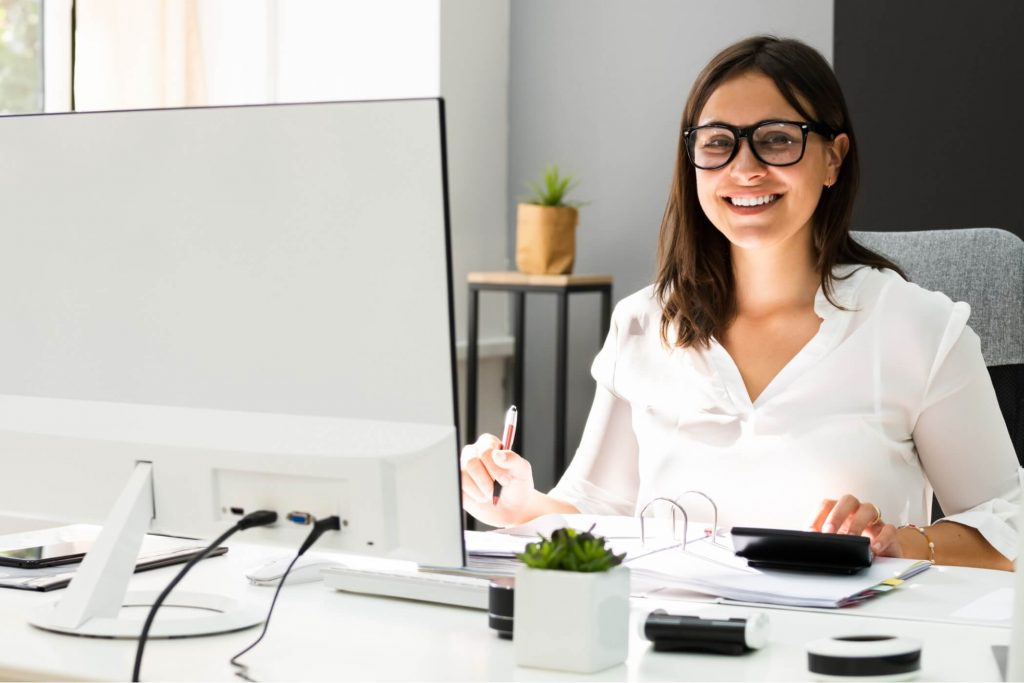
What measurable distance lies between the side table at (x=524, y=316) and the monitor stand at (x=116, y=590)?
2.41 meters

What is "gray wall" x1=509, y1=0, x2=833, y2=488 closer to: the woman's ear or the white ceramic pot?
the woman's ear

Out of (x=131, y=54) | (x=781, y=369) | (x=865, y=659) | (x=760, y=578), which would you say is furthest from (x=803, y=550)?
(x=131, y=54)

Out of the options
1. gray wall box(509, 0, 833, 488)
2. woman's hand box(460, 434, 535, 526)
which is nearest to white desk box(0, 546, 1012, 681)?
woman's hand box(460, 434, 535, 526)

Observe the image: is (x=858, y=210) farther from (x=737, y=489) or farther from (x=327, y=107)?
(x=327, y=107)

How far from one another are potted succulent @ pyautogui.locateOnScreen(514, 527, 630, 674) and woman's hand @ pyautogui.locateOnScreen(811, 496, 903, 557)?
508 millimetres

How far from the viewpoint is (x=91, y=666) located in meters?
0.93

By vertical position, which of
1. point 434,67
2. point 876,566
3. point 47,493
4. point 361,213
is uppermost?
point 434,67

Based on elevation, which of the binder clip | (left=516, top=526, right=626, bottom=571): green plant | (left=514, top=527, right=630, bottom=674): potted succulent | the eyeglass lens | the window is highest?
the window

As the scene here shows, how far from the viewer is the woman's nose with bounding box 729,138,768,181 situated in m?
1.70

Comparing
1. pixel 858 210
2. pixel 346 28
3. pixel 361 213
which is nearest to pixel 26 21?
pixel 346 28

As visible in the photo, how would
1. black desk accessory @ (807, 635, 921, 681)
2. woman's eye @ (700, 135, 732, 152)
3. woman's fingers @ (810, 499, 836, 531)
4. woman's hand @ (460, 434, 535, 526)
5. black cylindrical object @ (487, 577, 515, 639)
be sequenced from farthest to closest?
1. woman's eye @ (700, 135, 732, 152)
2. woman's hand @ (460, 434, 535, 526)
3. woman's fingers @ (810, 499, 836, 531)
4. black cylindrical object @ (487, 577, 515, 639)
5. black desk accessory @ (807, 635, 921, 681)

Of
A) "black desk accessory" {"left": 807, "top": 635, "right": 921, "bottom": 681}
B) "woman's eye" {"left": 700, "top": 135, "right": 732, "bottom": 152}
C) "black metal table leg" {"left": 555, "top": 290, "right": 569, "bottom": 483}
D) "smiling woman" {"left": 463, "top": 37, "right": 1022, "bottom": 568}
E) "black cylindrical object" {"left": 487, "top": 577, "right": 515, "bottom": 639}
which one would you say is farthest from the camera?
"black metal table leg" {"left": 555, "top": 290, "right": 569, "bottom": 483}

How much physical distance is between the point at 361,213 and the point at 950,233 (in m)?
1.20

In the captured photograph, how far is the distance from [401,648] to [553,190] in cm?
262
